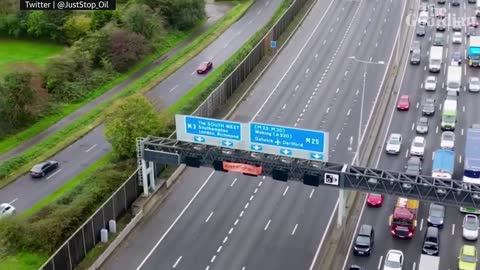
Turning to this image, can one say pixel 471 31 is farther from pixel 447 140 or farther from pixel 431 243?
pixel 431 243

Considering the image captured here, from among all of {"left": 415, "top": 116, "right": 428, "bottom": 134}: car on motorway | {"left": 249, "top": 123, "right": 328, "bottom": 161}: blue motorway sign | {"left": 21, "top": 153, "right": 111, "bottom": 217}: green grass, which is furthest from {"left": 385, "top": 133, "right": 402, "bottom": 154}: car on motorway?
{"left": 21, "top": 153, "right": 111, "bottom": 217}: green grass

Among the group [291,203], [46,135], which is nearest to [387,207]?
[291,203]

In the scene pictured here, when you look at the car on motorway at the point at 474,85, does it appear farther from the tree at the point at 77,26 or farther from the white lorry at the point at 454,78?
the tree at the point at 77,26

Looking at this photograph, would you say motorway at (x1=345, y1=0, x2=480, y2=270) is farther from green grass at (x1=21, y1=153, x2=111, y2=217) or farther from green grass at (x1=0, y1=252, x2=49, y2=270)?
green grass at (x1=21, y1=153, x2=111, y2=217)

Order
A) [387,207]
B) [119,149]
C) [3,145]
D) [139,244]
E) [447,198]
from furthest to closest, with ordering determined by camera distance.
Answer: [3,145] → [119,149] → [387,207] → [139,244] → [447,198]

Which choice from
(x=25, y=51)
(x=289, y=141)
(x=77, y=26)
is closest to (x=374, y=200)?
(x=289, y=141)

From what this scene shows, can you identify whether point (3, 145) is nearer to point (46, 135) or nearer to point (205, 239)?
point (46, 135)
